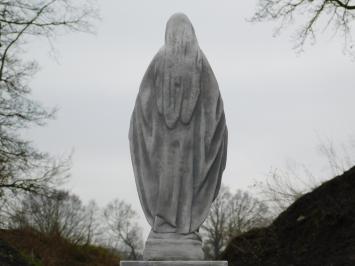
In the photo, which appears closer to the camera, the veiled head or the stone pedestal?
the stone pedestal

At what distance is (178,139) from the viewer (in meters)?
7.20

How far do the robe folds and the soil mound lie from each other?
24.8ft

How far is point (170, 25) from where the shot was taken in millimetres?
7551

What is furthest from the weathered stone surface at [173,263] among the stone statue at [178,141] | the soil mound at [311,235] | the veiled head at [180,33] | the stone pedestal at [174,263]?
the soil mound at [311,235]

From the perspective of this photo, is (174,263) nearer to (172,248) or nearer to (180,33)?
(172,248)

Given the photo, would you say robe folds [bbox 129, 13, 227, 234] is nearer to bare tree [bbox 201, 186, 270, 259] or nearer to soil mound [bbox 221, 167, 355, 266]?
soil mound [bbox 221, 167, 355, 266]

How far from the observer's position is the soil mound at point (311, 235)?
1510cm

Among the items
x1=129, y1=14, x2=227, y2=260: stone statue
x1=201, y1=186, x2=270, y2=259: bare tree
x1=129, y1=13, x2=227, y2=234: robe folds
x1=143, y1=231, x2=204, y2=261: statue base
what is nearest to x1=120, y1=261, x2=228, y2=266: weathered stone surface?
x1=143, y1=231, x2=204, y2=261: statue base

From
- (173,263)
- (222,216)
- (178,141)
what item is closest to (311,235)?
(178,141)

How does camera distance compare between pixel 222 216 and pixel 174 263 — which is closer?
pixel 174 263

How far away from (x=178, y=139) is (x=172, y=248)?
3.63ft

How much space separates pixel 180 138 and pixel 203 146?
0.25m

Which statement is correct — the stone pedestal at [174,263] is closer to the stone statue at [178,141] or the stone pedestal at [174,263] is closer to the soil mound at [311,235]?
the stone statue at [178,141]

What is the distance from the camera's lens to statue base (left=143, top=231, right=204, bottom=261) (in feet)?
22.4
